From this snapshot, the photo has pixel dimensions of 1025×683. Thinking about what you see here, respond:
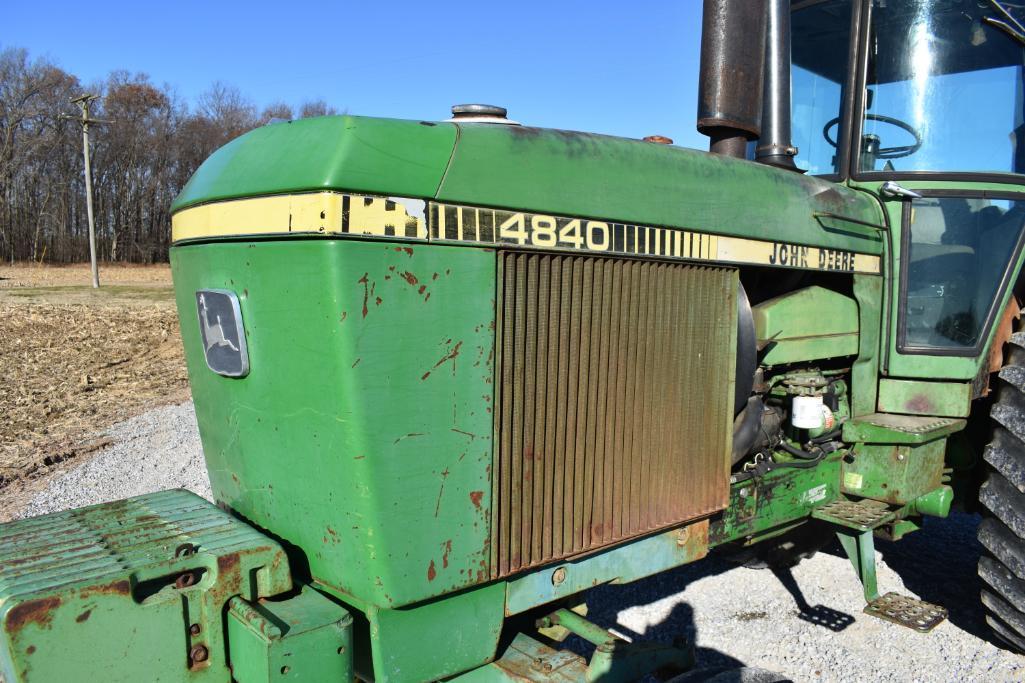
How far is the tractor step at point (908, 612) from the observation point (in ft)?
9.34

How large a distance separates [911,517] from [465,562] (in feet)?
7.86

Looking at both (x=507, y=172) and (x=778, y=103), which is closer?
(x=507, y=172)

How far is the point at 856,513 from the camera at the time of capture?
3062 mm

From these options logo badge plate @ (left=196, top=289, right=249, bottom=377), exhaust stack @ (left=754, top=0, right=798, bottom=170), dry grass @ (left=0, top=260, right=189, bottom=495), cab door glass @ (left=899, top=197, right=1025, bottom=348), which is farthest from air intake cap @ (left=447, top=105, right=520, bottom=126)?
dry grass @ (left=0, top=260, right=189, bottom=495)

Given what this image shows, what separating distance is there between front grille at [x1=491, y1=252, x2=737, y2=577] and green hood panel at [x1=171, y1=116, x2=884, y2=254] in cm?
15

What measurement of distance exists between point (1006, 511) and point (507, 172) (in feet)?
8.26

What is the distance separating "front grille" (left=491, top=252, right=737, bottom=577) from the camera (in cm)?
196

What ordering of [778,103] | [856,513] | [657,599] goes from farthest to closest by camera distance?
[657,599]
[778,103]
[856,513]

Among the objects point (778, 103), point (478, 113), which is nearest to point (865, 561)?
point (778, 103)

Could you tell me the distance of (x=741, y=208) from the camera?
8.15 ft

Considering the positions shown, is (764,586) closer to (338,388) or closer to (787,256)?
(787,256)

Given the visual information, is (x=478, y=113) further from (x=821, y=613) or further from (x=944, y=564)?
(x=944, y=564)

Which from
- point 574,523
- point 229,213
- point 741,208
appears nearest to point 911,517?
point 741,208

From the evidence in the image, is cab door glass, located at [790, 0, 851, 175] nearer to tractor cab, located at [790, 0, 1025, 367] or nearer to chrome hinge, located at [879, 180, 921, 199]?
tractor cab, located at [790, 0, 1025, 367]
